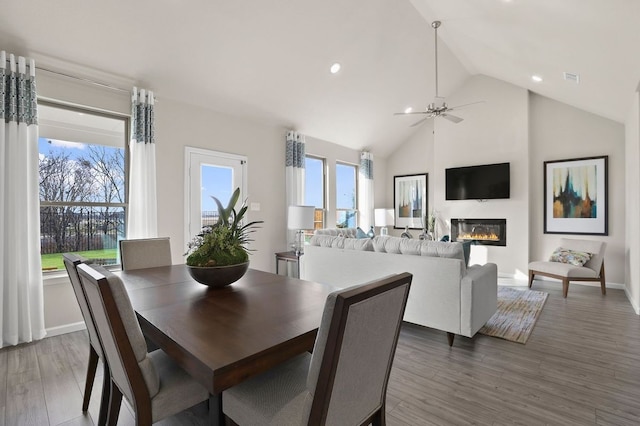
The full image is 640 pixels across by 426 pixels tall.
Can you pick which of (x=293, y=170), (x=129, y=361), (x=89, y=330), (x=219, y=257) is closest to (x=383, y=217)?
(x=293, y=170)

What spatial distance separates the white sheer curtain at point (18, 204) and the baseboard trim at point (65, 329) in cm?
16

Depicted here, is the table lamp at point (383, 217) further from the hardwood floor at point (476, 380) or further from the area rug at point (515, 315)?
the hardwood floor at point (476, 380)

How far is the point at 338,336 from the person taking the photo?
0.91 metres

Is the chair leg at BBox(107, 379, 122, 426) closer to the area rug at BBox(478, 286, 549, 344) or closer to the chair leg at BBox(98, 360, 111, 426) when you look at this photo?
the chair leg at BBox(98, 360, 111, 426)

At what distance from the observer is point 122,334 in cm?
116

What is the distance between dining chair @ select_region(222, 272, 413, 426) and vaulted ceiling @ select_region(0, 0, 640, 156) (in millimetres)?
2902

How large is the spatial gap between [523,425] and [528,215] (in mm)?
4741

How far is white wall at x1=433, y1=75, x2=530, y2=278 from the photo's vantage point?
5.64 m

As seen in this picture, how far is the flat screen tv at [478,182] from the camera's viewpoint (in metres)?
5.77

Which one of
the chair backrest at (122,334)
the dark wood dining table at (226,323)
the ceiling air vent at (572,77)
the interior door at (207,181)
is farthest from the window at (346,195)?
the chair backrest at (122,334)

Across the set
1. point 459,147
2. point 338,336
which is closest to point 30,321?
point 338,336

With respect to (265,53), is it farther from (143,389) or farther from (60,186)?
(143,389)

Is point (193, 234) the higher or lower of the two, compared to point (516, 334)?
higher

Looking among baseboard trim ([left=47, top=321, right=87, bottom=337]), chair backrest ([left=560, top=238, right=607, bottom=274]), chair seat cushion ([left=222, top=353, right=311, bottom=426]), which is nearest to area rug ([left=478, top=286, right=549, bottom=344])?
chair backrest ([left=560, top=238, right=607, bottom=274])
